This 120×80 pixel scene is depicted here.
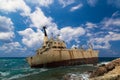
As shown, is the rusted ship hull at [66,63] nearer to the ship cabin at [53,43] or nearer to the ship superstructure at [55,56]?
the ship superstructure at [55,56]

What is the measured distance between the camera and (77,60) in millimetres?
62031

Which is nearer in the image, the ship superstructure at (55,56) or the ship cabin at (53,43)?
the ship superstructure at (55,56)

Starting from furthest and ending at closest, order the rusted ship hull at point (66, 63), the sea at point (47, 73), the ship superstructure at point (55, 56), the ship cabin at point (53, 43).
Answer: the ship cabin at point (53, 43), the rusted ship hull at point (66, 63), the ship superstructure at point (55, 56), the sea at point (47, 73)

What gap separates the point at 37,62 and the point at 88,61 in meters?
20.8

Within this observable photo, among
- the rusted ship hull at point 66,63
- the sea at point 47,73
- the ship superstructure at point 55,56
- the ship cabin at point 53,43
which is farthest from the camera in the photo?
the ship cabin at point 53,43

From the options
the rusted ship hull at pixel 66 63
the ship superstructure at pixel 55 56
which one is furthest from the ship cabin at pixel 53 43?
the rusted ship hull at pixel 66 63

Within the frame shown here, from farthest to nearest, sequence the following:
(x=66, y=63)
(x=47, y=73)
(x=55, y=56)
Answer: (x=66, y=63) < (x=55, y=56) < (x=47, y=73)

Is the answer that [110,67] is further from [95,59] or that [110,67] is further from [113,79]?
[95,59]

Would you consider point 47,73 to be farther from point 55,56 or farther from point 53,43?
point 53,43

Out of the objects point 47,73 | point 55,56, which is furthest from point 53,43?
point 47,73

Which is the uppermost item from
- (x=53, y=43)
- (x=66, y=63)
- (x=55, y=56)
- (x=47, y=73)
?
(x=53, y=43)

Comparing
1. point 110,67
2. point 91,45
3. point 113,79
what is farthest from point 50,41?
point 113,79

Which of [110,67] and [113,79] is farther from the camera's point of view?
[110,67]

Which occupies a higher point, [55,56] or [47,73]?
[55,56]
